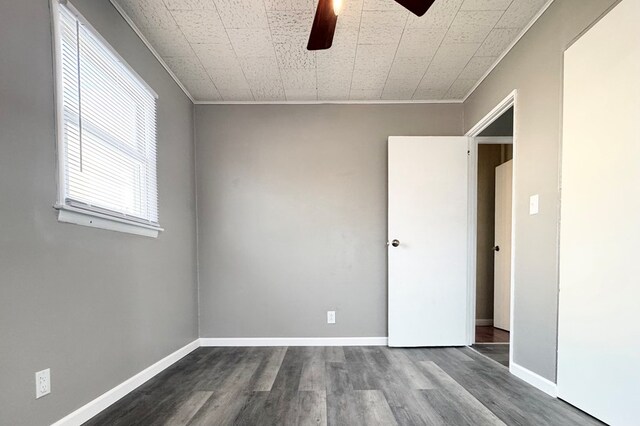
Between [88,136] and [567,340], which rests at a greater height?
[88,136]

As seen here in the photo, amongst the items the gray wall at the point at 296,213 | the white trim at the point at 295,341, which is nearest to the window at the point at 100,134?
the gray wall at the point at 296,213

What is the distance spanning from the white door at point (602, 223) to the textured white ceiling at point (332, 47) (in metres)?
0.62

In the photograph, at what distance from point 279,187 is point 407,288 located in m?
1.56

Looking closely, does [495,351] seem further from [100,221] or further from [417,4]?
[100,221]

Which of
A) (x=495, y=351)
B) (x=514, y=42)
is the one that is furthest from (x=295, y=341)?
(x=514, y=42)

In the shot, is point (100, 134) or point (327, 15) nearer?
point (327, 15)

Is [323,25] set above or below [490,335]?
above

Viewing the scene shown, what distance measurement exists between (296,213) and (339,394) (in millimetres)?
1669

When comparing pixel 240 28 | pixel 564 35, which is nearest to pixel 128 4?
pixel 240 28

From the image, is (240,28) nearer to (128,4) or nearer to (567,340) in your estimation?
(128,4)

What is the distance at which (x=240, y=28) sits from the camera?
211 cm

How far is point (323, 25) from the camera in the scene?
63.6 inches

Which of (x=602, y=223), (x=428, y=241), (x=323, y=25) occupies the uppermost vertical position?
(x=323, y=25)

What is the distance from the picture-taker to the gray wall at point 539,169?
1.88 meters
